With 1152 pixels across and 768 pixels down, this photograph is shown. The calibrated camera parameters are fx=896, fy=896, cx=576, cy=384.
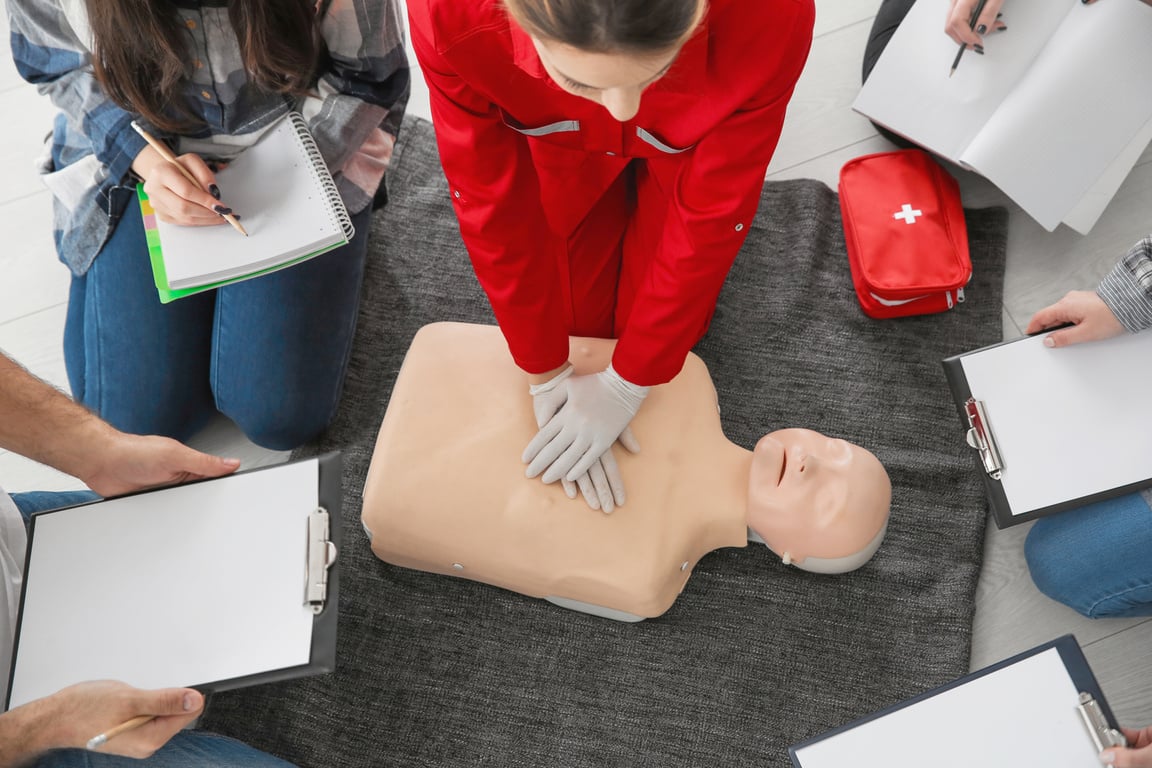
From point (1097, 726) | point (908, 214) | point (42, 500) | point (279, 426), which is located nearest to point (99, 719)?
point (42, 500)

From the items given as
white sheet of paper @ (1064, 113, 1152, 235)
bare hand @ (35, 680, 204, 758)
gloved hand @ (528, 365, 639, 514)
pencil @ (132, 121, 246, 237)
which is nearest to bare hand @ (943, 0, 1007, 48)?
white sheet of paper @ (1064, 113, 1152, 235)

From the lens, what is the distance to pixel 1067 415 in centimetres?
113

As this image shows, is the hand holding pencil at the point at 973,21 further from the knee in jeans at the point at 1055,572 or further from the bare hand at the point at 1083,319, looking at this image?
the knee in jeans at the point at 1055,572

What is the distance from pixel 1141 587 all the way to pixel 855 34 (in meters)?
1.05

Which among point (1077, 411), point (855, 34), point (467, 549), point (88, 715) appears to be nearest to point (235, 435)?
point (467, 549)

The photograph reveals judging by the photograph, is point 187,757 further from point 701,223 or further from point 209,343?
point 701,223

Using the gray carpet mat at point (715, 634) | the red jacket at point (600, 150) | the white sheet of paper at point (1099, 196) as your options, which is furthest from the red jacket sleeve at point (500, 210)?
the white sheet of paper at point (1099, 196)

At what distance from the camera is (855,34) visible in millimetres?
1625

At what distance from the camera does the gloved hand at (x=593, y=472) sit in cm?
109

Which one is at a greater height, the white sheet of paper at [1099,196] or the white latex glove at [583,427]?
the white sheet of paper at [1099,196]

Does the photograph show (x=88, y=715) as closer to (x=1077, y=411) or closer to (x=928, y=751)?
(x=928, y=751)

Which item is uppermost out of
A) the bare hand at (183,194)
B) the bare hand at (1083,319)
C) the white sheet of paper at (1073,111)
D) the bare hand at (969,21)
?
the bare hand at (969,21)

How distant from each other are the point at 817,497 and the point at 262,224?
0.77m

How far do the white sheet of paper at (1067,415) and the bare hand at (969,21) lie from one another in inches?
18.7
